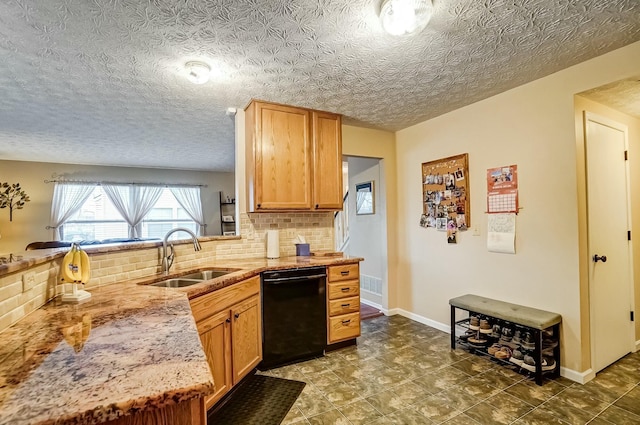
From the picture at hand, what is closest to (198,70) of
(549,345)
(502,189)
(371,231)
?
(502,189)

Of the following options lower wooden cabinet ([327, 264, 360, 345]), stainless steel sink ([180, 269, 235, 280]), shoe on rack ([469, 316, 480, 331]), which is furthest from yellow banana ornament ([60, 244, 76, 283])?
shoe on rack ([469, 316, 480, 331])

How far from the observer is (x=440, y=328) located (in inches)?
136

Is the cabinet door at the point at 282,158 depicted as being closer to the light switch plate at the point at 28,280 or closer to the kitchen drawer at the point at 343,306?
the kitchen drawer at the point at 343,306

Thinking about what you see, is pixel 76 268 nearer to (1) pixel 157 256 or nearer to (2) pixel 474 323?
(1) pixel 157 256

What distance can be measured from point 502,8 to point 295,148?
200cm

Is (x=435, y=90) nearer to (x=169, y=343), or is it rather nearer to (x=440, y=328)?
(x=440, y=328)

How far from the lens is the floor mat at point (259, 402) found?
195 centimetres

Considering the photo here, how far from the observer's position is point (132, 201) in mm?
6605

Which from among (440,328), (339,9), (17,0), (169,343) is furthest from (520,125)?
(17,0)

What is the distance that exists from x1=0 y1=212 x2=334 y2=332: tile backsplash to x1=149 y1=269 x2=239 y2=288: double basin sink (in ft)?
0.49

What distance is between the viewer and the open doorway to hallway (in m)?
4.09

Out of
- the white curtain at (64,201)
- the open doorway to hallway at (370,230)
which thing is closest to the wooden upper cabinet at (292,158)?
the open doorway to hallway at (370,230)

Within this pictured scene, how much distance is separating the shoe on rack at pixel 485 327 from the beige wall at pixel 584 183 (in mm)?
650

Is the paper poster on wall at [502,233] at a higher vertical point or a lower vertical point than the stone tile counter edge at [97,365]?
higher
